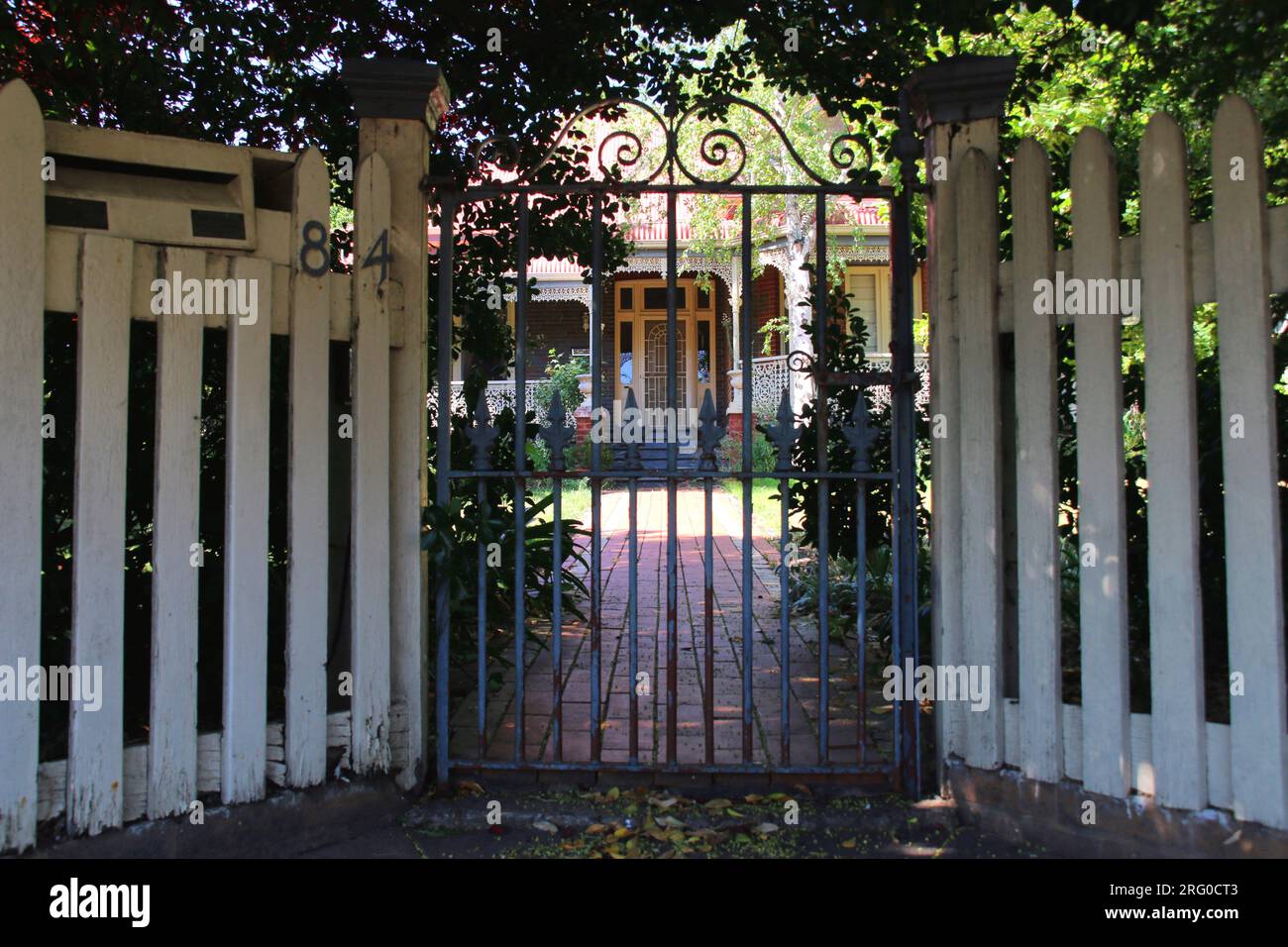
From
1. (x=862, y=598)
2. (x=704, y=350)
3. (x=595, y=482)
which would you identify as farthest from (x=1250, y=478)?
(x=704, y=350)

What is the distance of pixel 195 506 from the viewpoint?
8.33 ft

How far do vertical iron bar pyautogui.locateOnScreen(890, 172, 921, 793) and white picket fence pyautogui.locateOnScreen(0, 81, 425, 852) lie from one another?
160 centimetres

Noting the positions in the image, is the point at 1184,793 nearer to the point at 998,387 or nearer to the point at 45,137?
the point at 998,387

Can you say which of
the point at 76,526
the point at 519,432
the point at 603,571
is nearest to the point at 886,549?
the point at 603,571

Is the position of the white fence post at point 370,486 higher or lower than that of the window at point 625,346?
lower

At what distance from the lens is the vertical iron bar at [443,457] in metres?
3.03

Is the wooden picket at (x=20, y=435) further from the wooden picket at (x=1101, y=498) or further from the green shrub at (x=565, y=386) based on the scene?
the green shrub at (x=565, y=386)

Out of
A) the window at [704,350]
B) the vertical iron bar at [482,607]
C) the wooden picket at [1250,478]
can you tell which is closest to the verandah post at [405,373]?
the vertical iron bar at [482,607]

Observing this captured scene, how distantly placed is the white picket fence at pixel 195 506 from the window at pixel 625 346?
15383 millimetres

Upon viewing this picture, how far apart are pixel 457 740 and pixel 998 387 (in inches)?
91.9

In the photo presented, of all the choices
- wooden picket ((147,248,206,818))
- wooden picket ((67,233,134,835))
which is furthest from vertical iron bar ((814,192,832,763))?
wooden picket ((67,233,134,835))

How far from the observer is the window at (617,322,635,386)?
18.2 m

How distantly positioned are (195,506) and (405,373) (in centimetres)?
77

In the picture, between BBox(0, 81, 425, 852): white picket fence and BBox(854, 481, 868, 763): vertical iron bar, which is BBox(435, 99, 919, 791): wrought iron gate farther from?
BBox(0, 81, 425, 852): white picket fence
